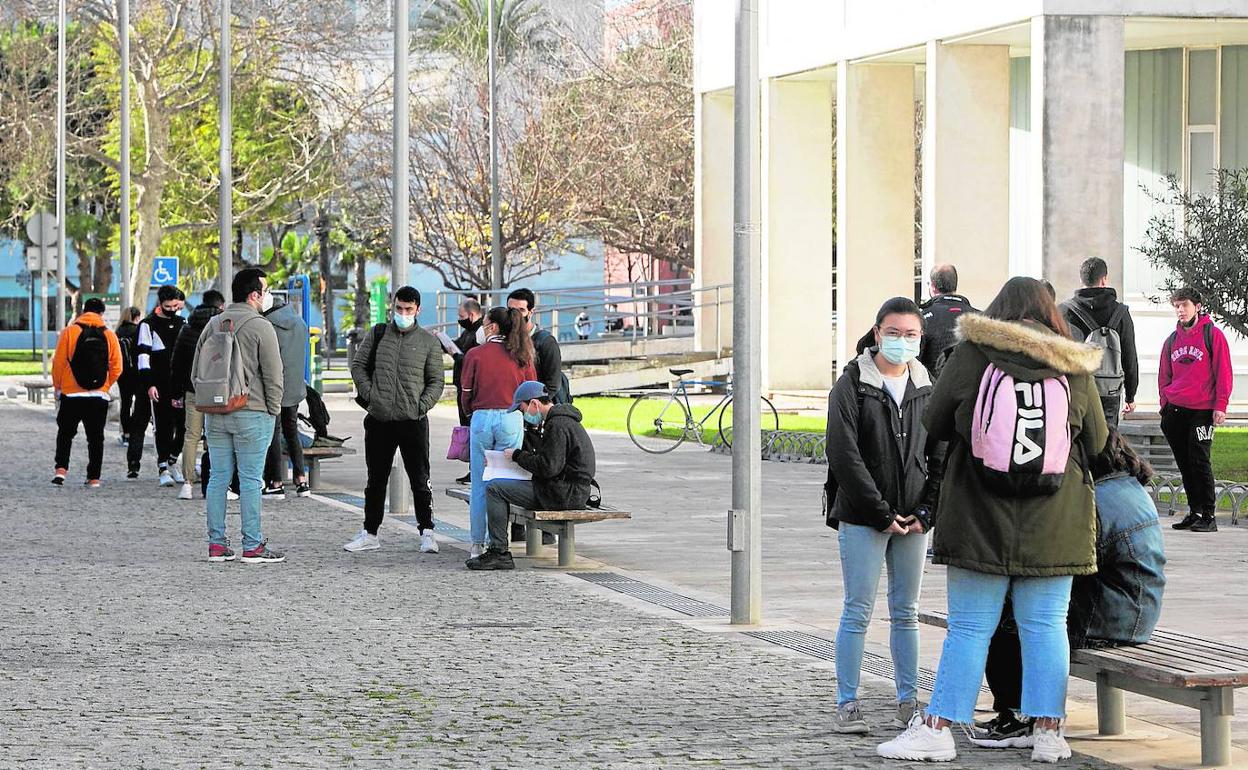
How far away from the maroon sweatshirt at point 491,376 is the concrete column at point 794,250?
21.9 metres

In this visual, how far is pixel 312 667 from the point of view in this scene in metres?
9.66

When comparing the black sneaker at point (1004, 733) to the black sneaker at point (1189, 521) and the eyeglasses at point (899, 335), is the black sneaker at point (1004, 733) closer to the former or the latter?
the eyeglasses at point (899, 335)

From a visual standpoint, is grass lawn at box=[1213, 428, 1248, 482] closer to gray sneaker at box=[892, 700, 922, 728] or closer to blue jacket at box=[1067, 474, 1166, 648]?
gray sneaker at box=[892, 700, 922, 728]

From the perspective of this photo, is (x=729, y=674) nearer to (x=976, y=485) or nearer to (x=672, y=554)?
(x=976, y=485)

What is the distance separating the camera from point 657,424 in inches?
1073

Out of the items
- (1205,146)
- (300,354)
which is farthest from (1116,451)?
(1205,146)

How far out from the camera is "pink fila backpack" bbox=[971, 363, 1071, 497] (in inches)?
282

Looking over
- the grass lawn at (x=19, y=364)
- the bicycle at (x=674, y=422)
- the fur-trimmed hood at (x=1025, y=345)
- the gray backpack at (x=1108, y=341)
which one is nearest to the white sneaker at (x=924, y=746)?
the fur-trimmed hood at (x=1025, y=345)

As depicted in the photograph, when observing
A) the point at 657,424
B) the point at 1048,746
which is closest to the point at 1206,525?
the point at 1048,746

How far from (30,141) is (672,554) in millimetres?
35476

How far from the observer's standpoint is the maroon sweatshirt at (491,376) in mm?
14195

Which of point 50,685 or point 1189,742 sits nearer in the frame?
point 1189,742

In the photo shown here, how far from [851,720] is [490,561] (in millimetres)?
5910

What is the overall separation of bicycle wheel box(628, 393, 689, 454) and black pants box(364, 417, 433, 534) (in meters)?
11.4
